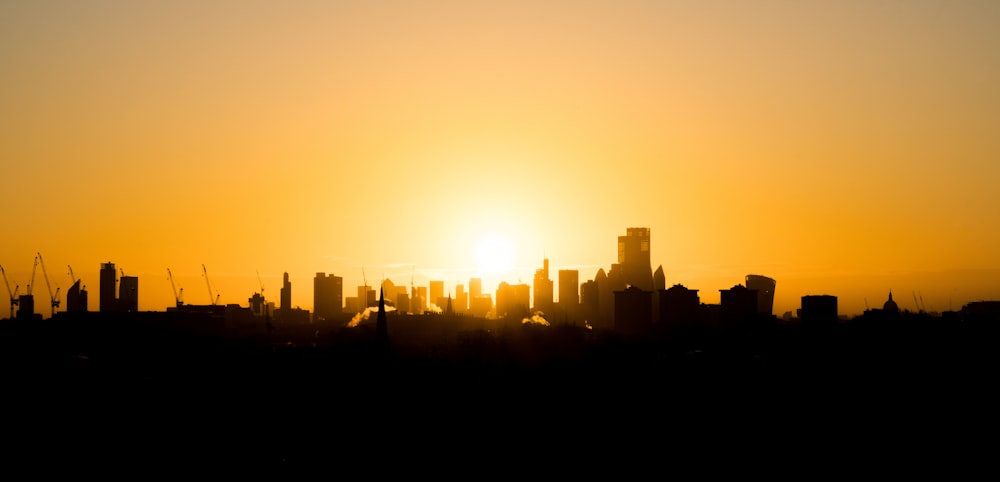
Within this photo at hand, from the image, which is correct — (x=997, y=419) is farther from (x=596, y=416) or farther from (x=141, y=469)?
(x=141, y=469)

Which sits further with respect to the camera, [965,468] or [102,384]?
[102,384]

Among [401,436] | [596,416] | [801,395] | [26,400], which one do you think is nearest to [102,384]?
[26,400]

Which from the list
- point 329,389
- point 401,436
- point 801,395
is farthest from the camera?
point 329,389

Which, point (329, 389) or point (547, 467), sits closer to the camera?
point (547, 467)

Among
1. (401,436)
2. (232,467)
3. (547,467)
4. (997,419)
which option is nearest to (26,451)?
(232,467)

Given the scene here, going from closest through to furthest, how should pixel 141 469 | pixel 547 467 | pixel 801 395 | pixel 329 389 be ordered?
1. pixel 141 469
2. pixel 547 467
3. pixel 801 395
4. pixel 329 389

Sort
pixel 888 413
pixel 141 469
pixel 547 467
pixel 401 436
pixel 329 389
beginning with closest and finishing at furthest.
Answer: pixel 141 469 → pixel 547 467 → pixel 401 436 → pixel 888 413 → pixel 329 389

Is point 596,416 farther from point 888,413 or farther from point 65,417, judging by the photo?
point 65,417

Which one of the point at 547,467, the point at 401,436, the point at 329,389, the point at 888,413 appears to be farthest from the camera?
the point at 329,389
